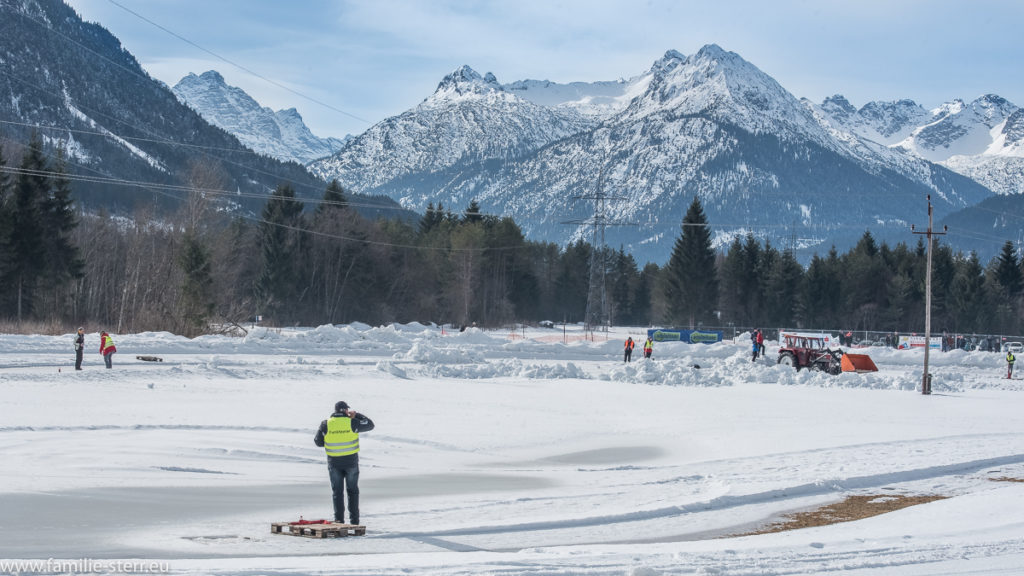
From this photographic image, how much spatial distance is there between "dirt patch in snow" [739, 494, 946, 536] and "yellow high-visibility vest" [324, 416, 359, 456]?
5.58 m

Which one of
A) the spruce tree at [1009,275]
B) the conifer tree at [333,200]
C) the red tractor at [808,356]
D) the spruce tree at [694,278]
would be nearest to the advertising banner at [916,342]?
the red tractor at [808,356]

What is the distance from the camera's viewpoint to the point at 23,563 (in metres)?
9.39

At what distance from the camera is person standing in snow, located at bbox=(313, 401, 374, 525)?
12.2 meters

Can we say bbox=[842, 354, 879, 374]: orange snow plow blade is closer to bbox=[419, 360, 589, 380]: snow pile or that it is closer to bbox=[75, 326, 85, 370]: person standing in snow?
bbox=[419, 360, 589, 380]: snow pile

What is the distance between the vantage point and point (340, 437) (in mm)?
A: 12234

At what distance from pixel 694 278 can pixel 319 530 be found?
87.5 metres

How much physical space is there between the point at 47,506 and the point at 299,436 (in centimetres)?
738

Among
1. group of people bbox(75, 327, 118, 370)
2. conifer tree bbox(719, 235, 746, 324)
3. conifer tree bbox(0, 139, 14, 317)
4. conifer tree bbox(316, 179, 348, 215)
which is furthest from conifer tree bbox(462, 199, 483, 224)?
group of people bbox(75, 327, 118, 370)

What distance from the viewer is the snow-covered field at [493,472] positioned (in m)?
10.8

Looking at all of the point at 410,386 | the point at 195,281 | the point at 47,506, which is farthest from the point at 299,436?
the point at 195,281

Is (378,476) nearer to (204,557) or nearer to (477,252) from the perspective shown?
(204,557)

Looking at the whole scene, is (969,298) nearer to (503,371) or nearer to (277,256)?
(277,256)

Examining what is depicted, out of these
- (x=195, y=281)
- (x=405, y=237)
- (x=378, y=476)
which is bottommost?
(x=378, y=476)

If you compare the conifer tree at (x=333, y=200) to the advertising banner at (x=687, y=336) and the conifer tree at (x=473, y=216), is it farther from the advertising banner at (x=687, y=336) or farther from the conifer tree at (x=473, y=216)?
the advertising banner at (x=687, y=336)
